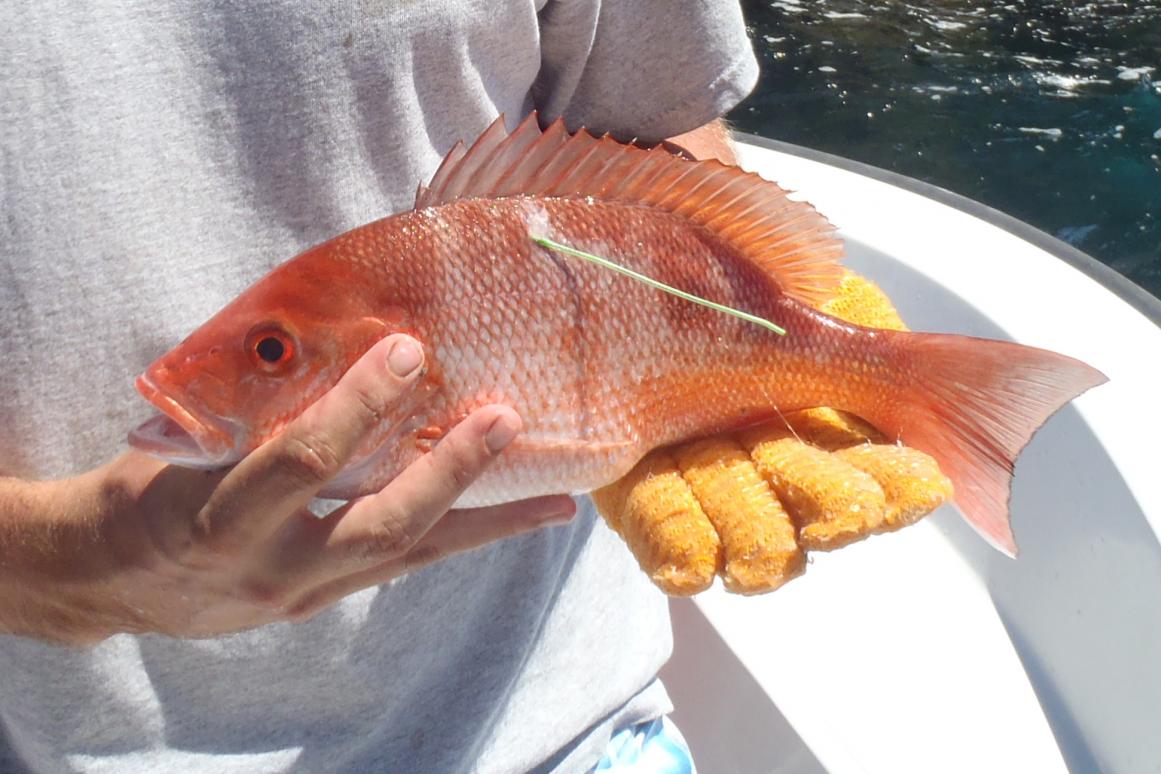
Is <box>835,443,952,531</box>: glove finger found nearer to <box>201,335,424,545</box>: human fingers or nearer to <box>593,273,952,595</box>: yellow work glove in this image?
<box>593,273,952,595</box>: yellow work glove

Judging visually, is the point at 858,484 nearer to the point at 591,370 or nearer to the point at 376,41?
the point at 591,370

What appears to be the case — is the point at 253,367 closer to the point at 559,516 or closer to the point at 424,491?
the point at 424,491

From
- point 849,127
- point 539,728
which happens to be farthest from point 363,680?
point 849,127

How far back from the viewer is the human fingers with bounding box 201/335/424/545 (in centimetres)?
75

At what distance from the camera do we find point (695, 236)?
3.34ft

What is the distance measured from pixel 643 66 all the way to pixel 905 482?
684mm

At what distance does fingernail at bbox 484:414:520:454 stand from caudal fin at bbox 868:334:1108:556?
0.43 meters

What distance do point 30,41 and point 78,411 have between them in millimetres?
357

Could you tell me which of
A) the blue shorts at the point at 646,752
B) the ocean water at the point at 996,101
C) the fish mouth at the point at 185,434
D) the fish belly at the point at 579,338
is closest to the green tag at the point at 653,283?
the fish belly at the point at 579,338

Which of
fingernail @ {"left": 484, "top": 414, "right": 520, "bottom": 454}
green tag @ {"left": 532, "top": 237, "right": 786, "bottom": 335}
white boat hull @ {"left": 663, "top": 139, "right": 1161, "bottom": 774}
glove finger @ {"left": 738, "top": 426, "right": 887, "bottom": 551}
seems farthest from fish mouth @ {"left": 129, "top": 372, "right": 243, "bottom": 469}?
white boat hull @ {"left": 663, "top": 139, "right": 1161, "bottom": 774}

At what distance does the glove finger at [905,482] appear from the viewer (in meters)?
0.90

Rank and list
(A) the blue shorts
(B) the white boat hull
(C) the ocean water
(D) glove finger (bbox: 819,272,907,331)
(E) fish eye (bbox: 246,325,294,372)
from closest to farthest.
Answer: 1. (E) fish eye (bbox: 246,325,294,372)
2. (D) glove finger (bbox: 819,272,907,331)
3. (A) the blue shorts
4. (B) the white boat hull
5. (C) the ocean water

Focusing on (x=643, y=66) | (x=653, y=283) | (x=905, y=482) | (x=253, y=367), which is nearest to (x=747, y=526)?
(x=905, y=482)

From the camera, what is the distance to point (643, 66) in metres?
1.31
